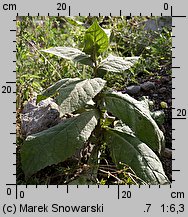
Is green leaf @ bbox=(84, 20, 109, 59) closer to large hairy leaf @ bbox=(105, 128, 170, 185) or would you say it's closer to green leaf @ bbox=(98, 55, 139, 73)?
green leaf @ bbox=(98, 55, 139, 73)

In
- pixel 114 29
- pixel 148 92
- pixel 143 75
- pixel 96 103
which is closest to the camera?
pixel 96 103

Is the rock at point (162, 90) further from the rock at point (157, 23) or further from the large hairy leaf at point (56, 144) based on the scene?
the large hairy leaf at point (56, 144)

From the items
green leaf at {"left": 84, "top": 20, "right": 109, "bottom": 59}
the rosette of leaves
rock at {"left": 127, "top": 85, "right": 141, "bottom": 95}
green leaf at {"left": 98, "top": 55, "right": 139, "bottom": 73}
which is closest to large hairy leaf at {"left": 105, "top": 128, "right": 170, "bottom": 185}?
the rosette of leaves

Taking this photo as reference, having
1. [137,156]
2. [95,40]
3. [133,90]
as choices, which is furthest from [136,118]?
[133,90]

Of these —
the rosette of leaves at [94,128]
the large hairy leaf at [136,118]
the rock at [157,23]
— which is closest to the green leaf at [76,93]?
the rosette of leaves at [94,128]

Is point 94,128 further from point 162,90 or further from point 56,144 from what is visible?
point 162,90

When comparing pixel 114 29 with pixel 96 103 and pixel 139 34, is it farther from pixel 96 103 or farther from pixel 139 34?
pixel 96 103

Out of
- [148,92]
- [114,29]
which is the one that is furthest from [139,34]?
[148,92]
